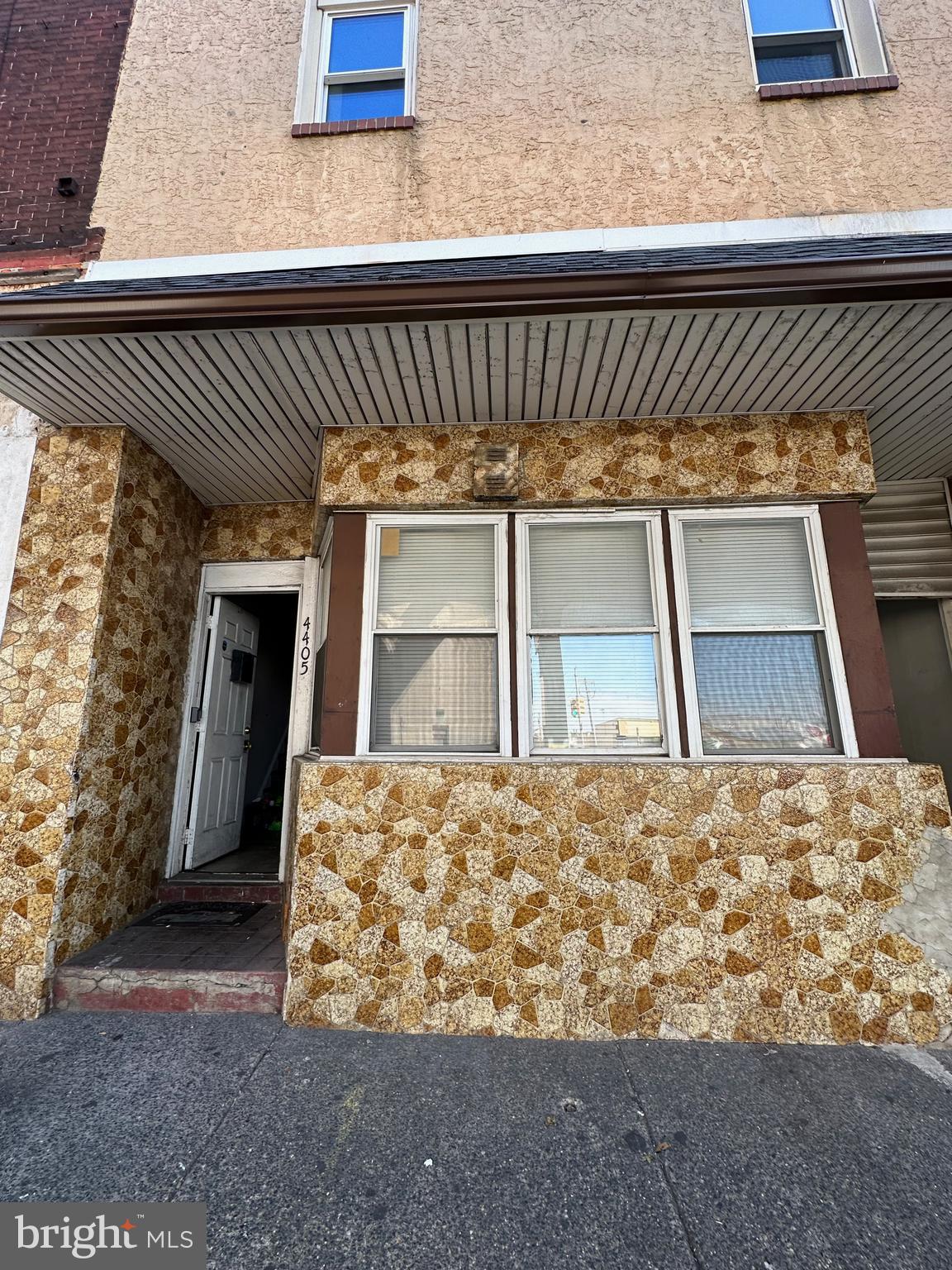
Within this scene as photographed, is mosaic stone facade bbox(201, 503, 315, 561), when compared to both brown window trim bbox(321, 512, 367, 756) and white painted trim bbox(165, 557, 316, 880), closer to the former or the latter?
white painted trim bbox(165, 557, 316, 880)

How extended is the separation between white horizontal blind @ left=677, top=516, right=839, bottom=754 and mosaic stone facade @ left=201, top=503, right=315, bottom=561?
10.4ft

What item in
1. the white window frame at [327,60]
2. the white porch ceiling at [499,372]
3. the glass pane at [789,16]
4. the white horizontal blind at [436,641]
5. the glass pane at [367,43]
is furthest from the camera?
the glass pane at [367,43]

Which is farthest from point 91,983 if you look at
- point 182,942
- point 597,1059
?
point 597,1059

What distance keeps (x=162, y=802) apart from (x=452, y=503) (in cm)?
329

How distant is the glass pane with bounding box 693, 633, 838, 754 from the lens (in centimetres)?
322

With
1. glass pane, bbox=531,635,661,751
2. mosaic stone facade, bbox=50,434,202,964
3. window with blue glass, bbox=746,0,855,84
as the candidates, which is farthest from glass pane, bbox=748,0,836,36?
mosaic stone facade, bbox=50,434,202,964

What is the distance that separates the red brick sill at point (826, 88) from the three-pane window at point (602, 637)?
105 inches

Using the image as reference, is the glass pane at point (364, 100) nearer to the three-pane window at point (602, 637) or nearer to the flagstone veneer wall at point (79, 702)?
the flagstone veneer wall at point (79, 702)

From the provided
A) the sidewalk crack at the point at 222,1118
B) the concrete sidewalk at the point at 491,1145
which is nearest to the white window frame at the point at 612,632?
the concrete sidewalk at the point at 491,1145

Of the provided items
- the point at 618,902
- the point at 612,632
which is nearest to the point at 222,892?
the point at 618,902

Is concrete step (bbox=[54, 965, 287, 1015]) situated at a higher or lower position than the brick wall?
lower

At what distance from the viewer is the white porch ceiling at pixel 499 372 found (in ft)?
9.09

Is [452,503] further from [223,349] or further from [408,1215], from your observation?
[408,1215]

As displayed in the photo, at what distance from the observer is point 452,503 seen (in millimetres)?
3504
